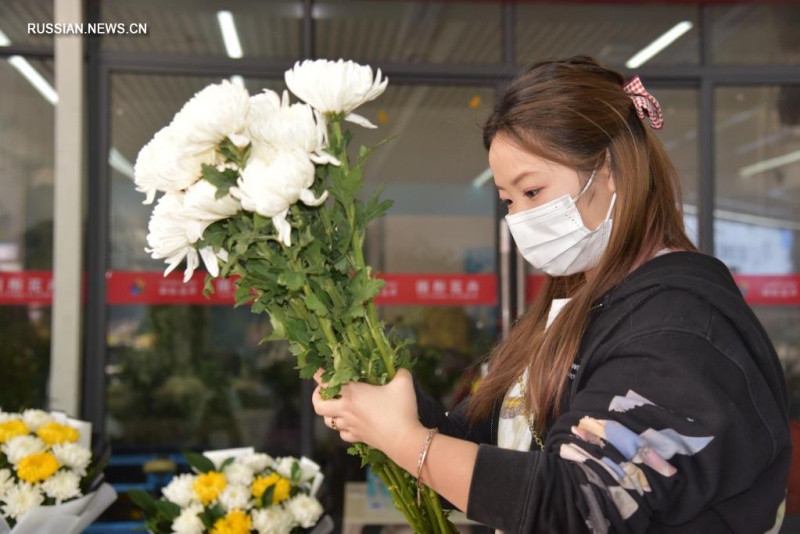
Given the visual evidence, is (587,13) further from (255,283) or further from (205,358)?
(255,283)

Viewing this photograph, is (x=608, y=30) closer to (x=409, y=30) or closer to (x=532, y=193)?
(x=409, y=30)

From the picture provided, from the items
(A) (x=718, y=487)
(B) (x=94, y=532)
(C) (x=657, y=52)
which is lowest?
(B) (x=94, y=532)

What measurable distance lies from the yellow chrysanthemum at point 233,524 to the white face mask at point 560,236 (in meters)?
1.11

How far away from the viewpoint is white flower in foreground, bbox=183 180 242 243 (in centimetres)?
98

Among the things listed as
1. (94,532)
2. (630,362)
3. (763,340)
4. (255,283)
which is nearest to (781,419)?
(763,340)

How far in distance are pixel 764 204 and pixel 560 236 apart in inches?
142

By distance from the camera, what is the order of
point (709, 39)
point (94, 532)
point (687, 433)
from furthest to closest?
point (709, 39) → point (94, 532) → point (687, 433)

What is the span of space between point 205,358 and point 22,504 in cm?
217

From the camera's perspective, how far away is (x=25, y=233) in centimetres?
395

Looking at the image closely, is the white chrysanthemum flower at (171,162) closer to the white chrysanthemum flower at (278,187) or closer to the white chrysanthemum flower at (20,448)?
the white chrysanthemum flower at (278,187)

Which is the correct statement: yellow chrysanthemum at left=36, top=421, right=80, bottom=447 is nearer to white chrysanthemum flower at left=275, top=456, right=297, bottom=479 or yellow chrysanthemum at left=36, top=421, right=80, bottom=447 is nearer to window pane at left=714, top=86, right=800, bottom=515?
white chrysanthemum flower at left=275, top=456, right=297, bottom=479

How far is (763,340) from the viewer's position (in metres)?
1.00

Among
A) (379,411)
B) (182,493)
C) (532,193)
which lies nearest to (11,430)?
(182,493)

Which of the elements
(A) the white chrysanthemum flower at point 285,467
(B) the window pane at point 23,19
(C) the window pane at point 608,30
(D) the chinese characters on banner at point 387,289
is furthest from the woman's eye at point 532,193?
(B) the window pane at point 23,19
